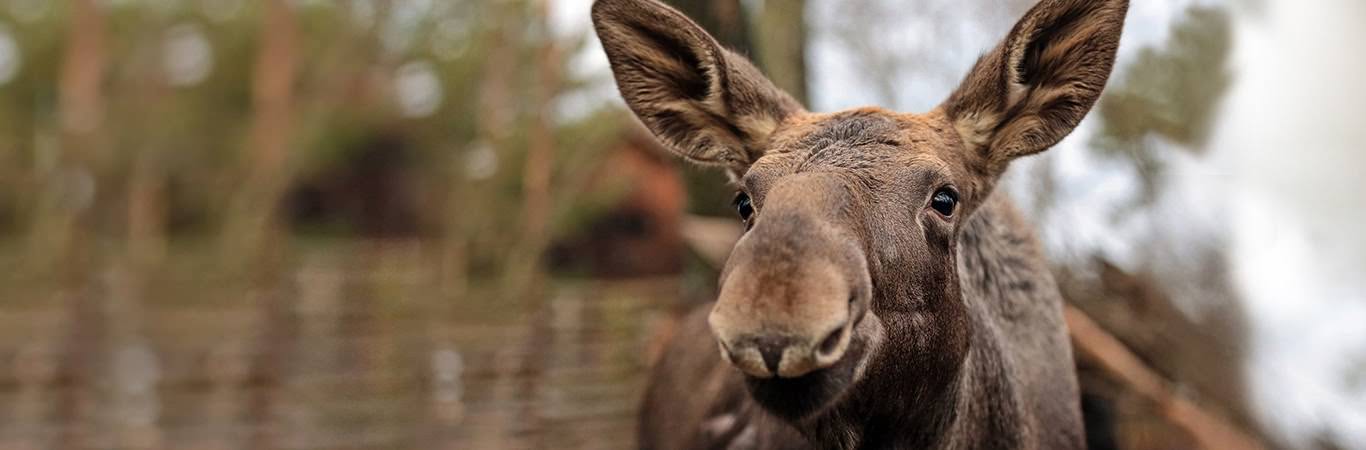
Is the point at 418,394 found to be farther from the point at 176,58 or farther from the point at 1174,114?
the point at 1174,114

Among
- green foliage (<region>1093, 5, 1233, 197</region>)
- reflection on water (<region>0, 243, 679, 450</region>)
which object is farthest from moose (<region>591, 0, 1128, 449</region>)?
reflection on water (<region>0, 243, 679, 450</region>)

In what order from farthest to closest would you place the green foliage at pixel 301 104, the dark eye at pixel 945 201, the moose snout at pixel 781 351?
the green foliage at pixel 301 104 < the dark eye at pixel 945 201 < the moose snout at pixel 781 351

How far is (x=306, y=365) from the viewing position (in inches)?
324

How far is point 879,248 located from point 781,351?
0.53 m

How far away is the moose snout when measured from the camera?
204 cm

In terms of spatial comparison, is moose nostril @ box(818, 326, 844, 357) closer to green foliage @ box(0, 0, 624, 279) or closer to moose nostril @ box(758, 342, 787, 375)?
moose nostril @ box(758, 342, 787, 375)

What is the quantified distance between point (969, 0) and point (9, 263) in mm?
7437

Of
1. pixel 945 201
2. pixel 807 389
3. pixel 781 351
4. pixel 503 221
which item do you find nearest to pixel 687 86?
pixel 945 201

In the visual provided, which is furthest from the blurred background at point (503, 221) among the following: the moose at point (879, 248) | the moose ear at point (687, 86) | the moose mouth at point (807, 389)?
the moose mouth at point (807, 389)

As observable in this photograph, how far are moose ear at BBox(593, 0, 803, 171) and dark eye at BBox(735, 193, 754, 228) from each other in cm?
38

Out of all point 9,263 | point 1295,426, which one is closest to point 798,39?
point 1295,426

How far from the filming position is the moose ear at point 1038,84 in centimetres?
303

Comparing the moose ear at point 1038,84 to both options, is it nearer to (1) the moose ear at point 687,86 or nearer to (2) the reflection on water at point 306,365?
(1) the moose ear at point 687,86

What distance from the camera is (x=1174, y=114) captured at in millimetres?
5105
